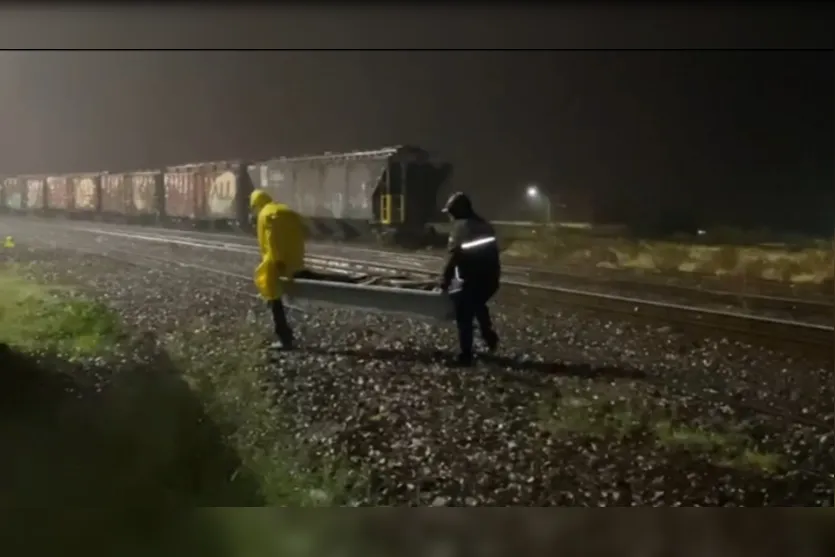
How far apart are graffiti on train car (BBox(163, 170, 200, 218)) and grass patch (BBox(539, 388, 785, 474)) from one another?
2.85 feet

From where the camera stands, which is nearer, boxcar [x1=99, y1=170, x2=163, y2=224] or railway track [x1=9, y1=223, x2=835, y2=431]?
railway track [x1=9, y1=223, x2=835, y2=431]

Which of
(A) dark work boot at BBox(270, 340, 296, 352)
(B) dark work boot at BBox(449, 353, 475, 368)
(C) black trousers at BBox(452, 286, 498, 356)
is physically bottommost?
(B) dark work boot at BBox(449, 353, 475, 368)

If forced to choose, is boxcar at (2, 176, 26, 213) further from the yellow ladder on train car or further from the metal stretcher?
the yellow ladder on train car

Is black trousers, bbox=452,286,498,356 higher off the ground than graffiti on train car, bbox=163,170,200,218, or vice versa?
graffiti on train car, bbox=163,170,200,218

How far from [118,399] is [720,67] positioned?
1.42 m

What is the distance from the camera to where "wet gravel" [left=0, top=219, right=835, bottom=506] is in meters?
1.65

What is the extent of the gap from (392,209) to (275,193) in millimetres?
252

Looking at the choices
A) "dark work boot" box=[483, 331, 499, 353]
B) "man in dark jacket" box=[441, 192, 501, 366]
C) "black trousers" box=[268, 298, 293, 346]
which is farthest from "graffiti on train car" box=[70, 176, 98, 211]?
"dark work boot" box=[483, 331, 499, 353]

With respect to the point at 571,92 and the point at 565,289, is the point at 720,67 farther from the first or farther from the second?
the point at 565,289

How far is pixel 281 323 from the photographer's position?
174 centimetres
